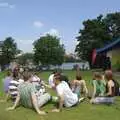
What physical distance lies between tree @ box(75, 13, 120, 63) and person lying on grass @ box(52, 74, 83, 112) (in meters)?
67.7

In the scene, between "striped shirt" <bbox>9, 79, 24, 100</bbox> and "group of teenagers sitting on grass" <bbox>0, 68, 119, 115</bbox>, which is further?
"striped shirt" <bbox>9, 79, 24, 100</bbox>

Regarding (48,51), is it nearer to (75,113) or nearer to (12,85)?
(12,85)

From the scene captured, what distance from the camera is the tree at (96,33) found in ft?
272

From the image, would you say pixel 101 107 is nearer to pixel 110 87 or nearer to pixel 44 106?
pixel 110 87

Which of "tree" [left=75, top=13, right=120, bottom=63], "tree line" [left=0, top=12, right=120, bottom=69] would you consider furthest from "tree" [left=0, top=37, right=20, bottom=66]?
"tree" [left=75, top=13, right=120, bottom=63]

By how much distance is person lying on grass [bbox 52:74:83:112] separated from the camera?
13.1 meters

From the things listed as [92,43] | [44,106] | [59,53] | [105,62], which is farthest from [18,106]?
[59,53]

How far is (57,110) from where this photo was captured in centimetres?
1310

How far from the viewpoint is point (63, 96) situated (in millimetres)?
13266

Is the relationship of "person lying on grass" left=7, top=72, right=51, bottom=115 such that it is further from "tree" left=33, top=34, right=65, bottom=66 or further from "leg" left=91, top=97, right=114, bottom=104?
"tree" left=33, top=34, right=65, bottom=66

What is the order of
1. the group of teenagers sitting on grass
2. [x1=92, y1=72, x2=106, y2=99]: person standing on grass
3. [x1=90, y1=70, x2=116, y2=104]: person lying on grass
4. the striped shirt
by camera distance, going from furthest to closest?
the striped shirt → [x1=92, y1=72, x2=106, y2=99]: person standing on grass → [x1=90, y1=70, x2=116, y2=104]: person lying on grass → the group of teenagers sitting on grass

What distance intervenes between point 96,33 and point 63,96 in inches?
2819

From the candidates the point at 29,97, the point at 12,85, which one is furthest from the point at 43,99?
the point at 12,85

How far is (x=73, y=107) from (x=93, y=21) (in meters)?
74.1
